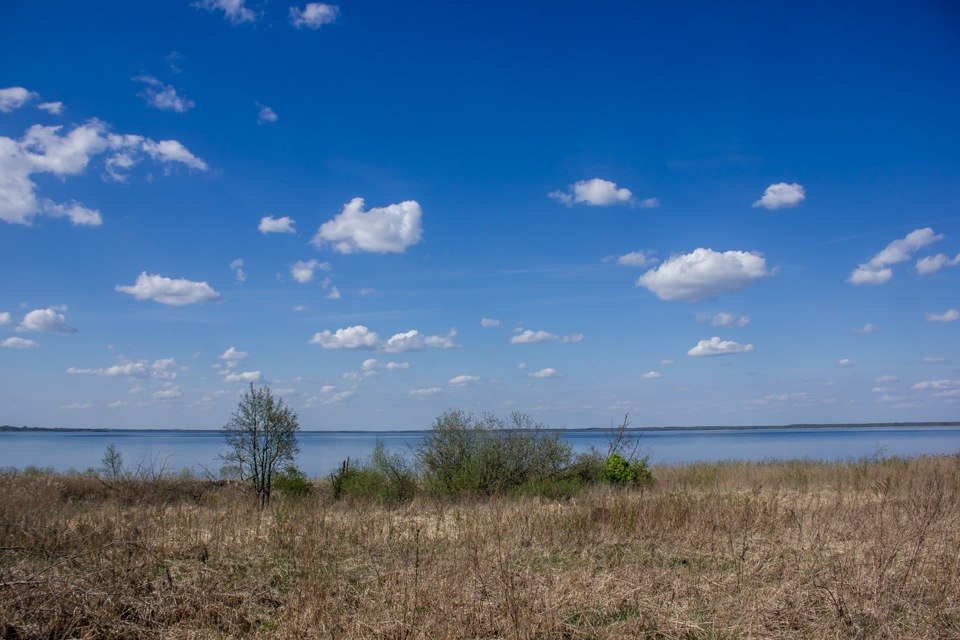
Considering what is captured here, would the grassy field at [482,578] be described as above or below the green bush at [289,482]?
above

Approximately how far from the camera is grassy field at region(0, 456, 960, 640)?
17.0 feet

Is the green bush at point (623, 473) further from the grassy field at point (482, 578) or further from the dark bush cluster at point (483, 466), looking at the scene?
the grassy field at point (482, 578)

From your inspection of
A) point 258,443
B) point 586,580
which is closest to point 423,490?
point 258,443

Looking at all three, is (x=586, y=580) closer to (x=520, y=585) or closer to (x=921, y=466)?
(x=520, y=585)

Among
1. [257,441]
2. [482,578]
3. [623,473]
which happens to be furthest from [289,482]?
[482,578]

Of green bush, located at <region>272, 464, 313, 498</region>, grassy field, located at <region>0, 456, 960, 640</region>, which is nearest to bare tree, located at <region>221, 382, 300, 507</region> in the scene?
green bush, located at <region>272, 464, 313, 498</region>

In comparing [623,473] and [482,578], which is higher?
[482,578]

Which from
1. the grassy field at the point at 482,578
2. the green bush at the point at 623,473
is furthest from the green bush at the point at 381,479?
the grassy field at the point at 482,578

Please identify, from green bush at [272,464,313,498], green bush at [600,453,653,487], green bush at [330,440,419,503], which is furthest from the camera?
green bush at [272,464,313,498]

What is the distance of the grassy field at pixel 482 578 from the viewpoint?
5.20 metres

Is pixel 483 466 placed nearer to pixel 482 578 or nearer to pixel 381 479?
pixel 381 479

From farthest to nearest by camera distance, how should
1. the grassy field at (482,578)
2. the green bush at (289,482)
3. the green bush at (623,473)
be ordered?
the green bush at (289,482)
the green bush at (623,473)
the grassy field at (482,578)

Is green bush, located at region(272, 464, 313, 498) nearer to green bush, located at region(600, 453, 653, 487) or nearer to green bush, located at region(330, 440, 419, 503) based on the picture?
green bush, located at region(330, 440, 419, 503)

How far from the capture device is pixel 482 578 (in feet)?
19.1
